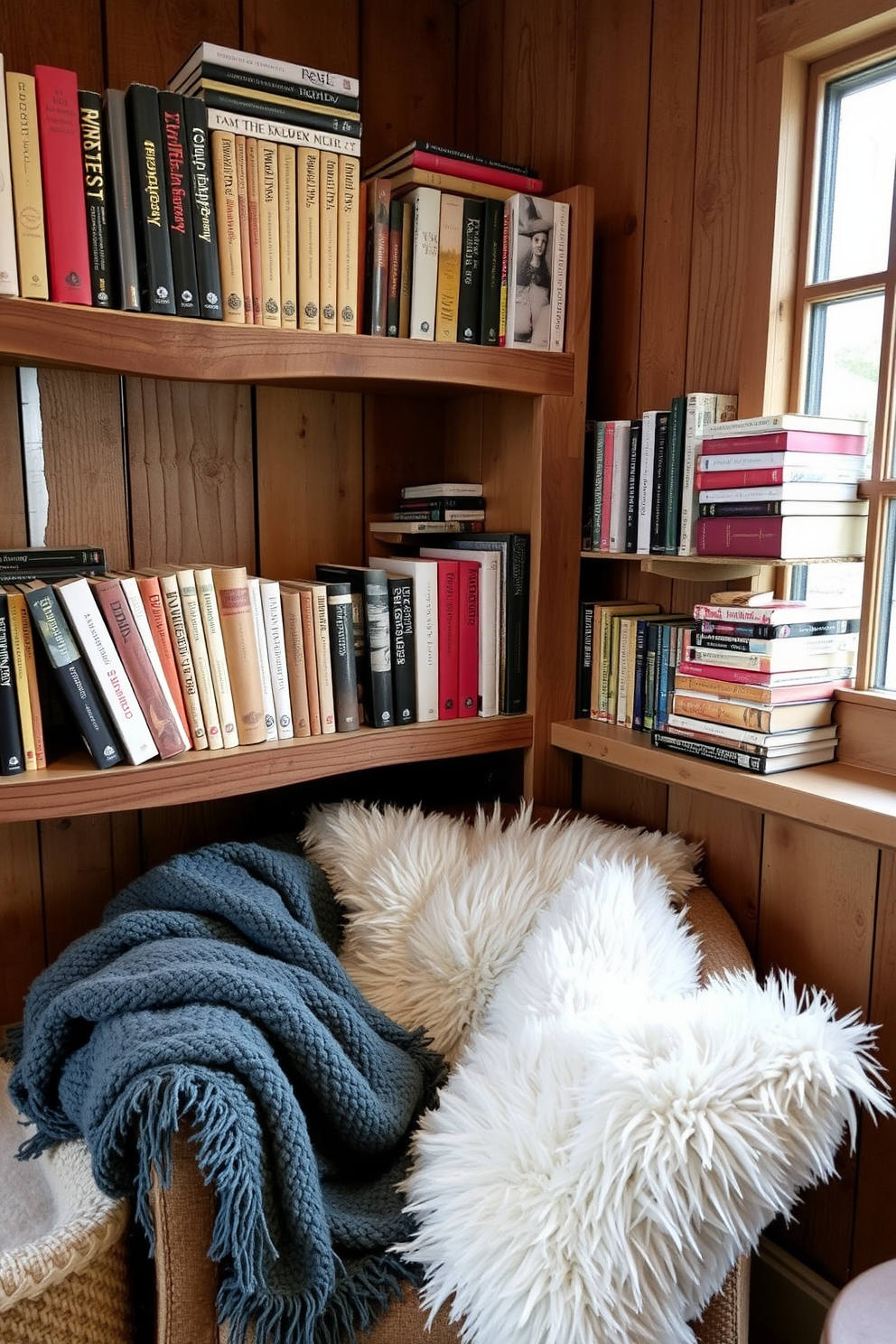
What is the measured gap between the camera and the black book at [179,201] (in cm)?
129

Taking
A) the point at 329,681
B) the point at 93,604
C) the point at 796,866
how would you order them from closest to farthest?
the point at 93,604 → the point at 796,866 → the point at 329,681

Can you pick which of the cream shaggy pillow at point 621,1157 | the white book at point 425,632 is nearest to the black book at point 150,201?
the white book at point 425,632

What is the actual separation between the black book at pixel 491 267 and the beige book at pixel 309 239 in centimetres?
30

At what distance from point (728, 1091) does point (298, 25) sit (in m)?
1.76

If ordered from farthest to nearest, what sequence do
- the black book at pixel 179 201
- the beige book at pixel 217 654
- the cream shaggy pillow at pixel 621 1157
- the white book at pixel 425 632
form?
the white book at pixel 425 632
the beige book at pixel 217 654
the black book at pixel 179 201
the cream shaggy pillow at pixel 621 1157

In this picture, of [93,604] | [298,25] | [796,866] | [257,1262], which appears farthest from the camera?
[298,25]

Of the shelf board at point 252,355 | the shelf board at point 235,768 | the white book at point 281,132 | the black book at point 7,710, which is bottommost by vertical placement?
the shelf board at point 235,768

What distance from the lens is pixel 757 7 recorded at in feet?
4.57

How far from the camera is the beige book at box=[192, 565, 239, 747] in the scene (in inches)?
54.8

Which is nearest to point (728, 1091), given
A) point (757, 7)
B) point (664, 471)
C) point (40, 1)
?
point (664, 471)

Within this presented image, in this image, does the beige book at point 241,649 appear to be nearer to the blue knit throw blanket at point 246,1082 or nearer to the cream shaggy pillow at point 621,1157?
the blue knit throw blanket at point 246,1082

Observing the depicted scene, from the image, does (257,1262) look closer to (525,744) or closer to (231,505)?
(525,744)

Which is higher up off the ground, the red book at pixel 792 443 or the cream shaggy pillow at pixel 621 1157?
the red book at pixel 792 443

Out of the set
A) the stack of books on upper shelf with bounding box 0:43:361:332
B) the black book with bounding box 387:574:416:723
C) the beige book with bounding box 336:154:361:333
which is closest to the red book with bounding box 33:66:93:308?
the stack of books on upper shelf with bounding box 0:43:361:332
